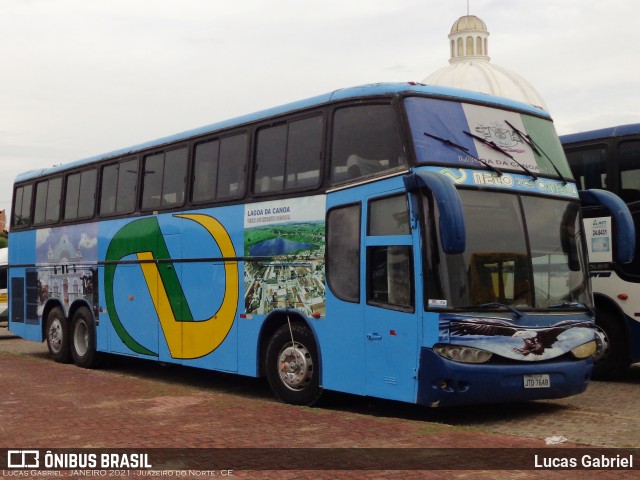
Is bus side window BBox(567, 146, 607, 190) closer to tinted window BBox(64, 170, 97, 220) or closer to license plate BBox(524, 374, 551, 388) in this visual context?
license plate BBox(524, 374, 551, 388)

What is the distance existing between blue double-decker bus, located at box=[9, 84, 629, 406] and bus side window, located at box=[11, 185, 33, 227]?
5.46 metres

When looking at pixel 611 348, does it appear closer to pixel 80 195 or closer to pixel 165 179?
pixel 165 179

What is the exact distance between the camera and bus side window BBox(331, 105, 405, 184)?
9523mm

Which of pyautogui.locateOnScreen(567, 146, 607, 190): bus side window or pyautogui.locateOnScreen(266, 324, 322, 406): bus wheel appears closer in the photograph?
pyautogui.locateOnScreen(266, 324, 322, 406): bus wheel

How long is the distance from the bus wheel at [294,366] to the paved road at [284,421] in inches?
11.9

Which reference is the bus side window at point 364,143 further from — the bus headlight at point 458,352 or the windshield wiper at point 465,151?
the bus headlight at point 458,352

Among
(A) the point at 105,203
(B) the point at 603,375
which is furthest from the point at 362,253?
(A) the point at 105,203

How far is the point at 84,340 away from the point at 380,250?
836 cm

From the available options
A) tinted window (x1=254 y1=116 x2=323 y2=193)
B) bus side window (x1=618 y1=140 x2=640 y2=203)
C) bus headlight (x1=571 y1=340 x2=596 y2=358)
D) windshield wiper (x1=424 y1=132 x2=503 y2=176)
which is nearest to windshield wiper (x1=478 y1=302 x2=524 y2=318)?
bus headlight (x1=571 y1=340 x2=596 y2=358)

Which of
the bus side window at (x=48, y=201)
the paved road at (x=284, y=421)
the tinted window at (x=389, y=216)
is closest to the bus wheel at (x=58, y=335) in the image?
the bus side window at (x=48, y=201)

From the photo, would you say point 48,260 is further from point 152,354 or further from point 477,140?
point 477,140

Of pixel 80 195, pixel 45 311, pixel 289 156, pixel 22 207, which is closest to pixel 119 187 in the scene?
pixel 80 195

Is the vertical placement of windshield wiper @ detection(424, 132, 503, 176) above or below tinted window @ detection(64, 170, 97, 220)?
below

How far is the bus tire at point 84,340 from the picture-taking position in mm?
15672
